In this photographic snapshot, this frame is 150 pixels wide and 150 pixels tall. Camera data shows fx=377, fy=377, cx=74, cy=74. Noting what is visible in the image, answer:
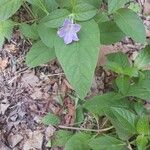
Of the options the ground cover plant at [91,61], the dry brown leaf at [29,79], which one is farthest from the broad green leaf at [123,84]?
the dry brown leaf at [29,79]

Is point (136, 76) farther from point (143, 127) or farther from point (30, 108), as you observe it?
point (30, 108)

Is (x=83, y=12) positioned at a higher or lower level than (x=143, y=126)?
higher

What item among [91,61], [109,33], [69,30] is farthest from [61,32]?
[109,33]

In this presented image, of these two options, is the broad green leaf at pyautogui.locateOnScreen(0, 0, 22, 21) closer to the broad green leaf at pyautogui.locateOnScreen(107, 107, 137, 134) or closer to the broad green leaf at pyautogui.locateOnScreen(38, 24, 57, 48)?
the broad green leaf at pyautogui.locateOnScreen(38, 24, 57, 48)

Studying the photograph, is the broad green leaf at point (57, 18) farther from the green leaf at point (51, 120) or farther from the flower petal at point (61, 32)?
the green leaf at point (51, 120)

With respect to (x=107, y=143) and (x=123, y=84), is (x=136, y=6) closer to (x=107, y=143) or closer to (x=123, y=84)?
(x=123, y=84)

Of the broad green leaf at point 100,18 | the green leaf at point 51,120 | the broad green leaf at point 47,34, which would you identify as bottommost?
the green leaf at point 51,120

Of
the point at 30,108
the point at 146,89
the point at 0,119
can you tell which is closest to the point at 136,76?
the point at 146,89
